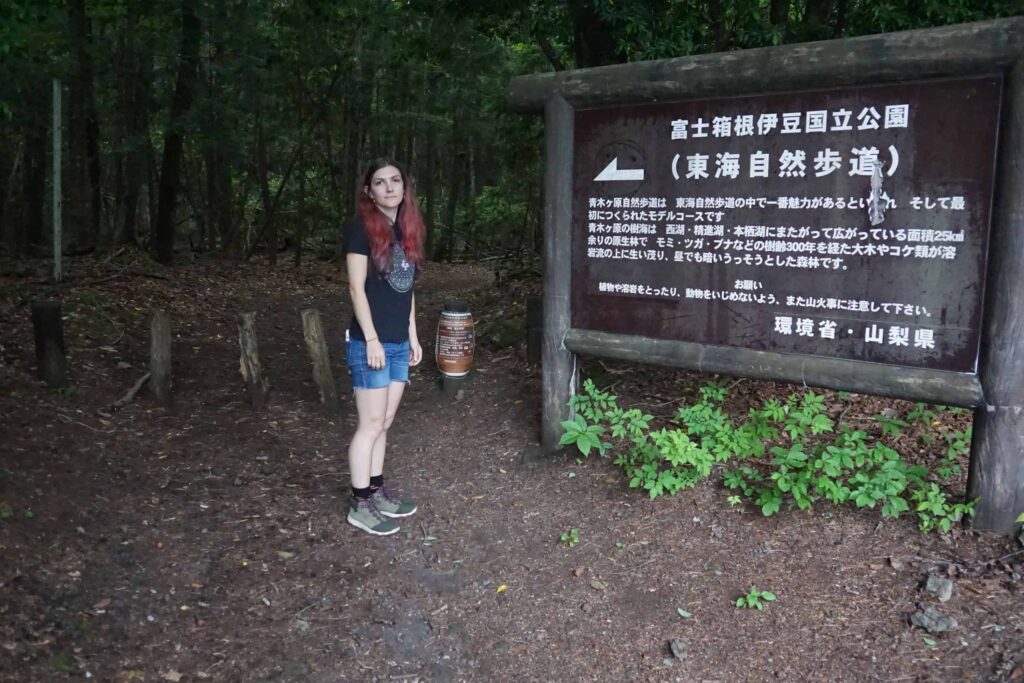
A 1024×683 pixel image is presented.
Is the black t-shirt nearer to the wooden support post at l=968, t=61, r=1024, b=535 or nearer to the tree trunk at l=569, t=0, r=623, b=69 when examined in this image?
the wooden support post at l=968, t=61, r=1024, b=535

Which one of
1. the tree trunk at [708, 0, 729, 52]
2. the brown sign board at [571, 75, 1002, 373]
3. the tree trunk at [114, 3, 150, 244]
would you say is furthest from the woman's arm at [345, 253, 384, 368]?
the tree trunk at [114, 3, 150, 244]

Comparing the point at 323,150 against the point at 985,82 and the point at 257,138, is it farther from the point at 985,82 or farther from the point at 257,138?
the point at 985,82

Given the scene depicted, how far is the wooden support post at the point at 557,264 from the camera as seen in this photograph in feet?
16.2

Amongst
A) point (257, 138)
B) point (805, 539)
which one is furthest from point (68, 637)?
point (257, 138)

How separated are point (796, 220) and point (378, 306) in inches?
87.5

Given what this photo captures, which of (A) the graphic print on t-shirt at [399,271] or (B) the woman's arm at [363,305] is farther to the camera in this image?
(A) the graphic print on t-shirt at [399,271]

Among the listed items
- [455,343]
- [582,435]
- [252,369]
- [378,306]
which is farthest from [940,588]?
[252,369]

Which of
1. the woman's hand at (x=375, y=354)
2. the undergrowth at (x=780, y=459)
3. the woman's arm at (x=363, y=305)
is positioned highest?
the woman's arm at (x=363, y=305)

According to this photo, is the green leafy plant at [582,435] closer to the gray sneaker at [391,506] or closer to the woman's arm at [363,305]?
the gray sneaker at [391,506]

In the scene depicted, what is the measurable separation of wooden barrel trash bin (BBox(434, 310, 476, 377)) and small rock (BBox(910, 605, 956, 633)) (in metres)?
4.06

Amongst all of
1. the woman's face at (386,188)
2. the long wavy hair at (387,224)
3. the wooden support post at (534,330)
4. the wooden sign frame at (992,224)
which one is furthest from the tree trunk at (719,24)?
the woman's face at (386,188)

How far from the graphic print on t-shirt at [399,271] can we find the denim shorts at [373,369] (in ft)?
1.03

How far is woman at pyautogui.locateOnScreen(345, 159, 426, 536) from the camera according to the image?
4.16 m

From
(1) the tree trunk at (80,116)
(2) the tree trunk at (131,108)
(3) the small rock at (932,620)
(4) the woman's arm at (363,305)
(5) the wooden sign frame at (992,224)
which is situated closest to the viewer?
(3) the small rock at (932,620)
